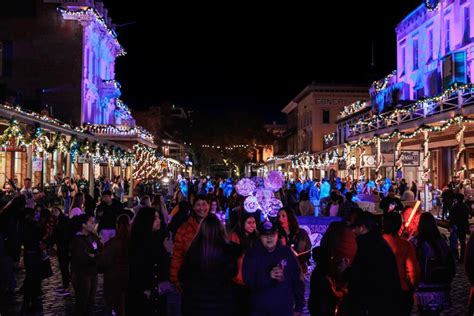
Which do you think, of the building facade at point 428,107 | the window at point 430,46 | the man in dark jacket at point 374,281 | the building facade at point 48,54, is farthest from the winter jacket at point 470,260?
the building facade at point 48,54

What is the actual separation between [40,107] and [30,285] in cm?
3561

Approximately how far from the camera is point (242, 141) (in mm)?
75750

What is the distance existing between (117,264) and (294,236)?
276 centimetres

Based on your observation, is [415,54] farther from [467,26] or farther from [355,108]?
[355,108]

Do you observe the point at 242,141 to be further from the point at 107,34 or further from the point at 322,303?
the point at 322,303

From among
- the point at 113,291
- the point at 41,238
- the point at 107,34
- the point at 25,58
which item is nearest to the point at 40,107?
the point at 25,58

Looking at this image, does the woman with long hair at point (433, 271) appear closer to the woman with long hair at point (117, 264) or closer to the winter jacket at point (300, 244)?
the winter jacket at point (300, 244)

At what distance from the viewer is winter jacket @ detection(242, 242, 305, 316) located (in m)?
5.34

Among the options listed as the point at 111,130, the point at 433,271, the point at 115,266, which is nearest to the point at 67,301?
the point at 115,266

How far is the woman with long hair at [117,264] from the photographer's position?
7.18 meters

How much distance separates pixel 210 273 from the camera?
533 centimetres

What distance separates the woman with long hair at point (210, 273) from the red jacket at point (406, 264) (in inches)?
74.9

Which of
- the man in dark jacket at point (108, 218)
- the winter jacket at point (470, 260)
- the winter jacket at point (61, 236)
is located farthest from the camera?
the man in dark jacket at point (108, 218)

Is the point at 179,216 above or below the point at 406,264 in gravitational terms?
above
